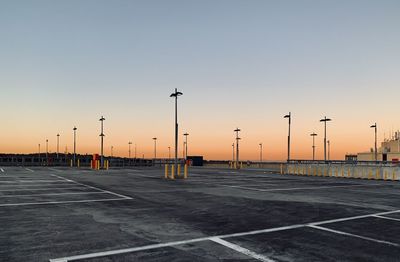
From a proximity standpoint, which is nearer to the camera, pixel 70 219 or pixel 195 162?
pixel 70 219

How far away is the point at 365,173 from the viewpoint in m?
34.9

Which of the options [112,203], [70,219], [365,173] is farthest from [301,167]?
[70,219]

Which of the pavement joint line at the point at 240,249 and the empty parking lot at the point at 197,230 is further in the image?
the empty parking lot at the point at 197,230

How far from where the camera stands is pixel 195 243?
744 cm

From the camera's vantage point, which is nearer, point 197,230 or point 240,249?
point 240,249

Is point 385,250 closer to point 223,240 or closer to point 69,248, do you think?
point 223,240

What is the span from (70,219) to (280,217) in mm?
6117

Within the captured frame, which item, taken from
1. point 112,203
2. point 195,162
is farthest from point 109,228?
point 195,162

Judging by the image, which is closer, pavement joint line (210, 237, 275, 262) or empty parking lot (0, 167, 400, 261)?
pavement joint line (210, 237, 275, 262)

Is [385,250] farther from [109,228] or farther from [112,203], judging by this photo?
[112,203]

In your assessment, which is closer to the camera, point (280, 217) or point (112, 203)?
point (280, 217)

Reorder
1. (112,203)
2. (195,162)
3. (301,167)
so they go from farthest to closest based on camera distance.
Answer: (195,162) < (301,167) < (112,203)

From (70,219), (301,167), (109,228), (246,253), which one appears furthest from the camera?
(301,167)

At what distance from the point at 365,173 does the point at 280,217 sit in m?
27.8
